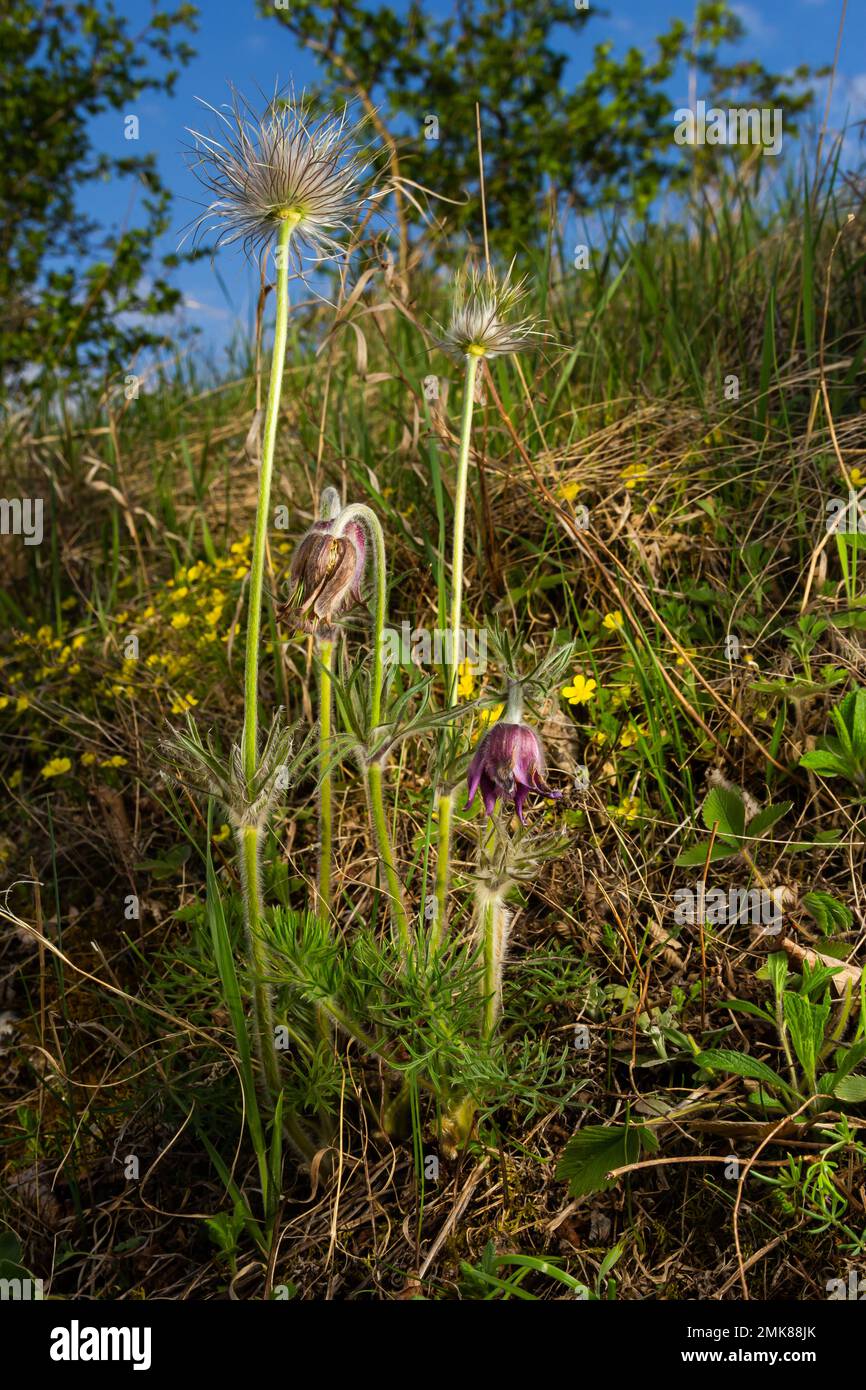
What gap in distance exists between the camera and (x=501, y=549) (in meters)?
2.82

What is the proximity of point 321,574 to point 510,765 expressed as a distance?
16.0 inches

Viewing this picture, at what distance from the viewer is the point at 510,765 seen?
1.58 m

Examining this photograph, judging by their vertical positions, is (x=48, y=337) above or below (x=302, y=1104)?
above

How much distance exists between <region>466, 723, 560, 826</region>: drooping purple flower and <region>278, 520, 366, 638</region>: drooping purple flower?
0.32 meters

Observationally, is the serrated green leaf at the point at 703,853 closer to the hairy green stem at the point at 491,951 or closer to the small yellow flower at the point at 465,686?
the hairy green stem at the point at 491,951

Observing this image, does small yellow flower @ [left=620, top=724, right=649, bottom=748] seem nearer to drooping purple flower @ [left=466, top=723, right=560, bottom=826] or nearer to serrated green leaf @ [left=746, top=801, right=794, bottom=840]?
serrated green leaf @ [left=746, top=801, right=794, bottom=840]

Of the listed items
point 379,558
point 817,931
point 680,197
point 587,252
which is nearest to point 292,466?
point 587,252

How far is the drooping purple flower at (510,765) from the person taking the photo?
158 centimetres

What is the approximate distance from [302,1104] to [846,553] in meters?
1.73

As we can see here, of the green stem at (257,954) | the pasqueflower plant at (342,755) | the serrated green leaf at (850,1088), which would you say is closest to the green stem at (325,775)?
the pasqueflower plant at (342,755)

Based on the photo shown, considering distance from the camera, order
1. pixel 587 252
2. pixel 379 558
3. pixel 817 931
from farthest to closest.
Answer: pixel 587 252 → pixel 817 931 → pixel 379 558

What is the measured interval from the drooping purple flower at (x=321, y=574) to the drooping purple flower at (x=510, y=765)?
0.32 metres

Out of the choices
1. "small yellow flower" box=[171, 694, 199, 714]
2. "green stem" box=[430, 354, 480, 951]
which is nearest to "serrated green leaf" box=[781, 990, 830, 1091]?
"green stem" box=[430, 354, 480, 951]
